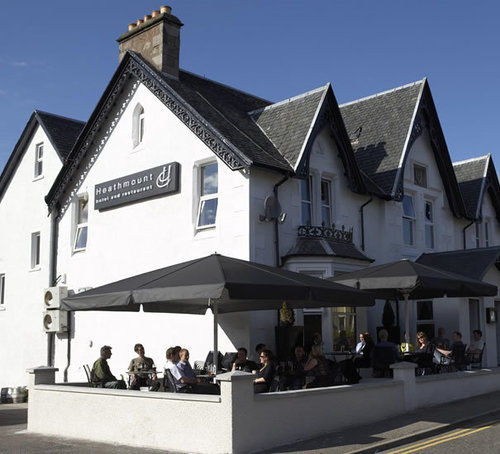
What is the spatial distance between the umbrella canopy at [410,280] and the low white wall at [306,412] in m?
2.47

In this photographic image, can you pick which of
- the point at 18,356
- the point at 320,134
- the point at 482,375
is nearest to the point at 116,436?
the point at 482,375

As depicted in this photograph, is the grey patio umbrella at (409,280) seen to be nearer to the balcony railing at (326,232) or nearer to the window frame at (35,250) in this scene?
the balcony railing at (326,232)

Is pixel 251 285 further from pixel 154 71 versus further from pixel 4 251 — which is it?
pixel 4 251

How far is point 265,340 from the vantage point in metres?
16.5

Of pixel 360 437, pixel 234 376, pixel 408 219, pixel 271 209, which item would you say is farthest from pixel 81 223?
pixel 360 437

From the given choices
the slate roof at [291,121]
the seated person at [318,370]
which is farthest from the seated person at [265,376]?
the slate roof at [291,121]

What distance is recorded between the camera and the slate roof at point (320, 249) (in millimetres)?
17156

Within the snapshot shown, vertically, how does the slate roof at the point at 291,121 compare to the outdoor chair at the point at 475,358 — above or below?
above

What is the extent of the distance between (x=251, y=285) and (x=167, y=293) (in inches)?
52.8

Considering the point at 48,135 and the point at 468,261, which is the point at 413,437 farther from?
the point at 48,135

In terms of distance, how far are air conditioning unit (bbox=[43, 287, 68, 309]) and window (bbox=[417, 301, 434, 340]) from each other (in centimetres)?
1089

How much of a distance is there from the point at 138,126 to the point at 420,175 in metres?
9.44

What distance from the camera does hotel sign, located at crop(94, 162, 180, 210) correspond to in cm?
1870

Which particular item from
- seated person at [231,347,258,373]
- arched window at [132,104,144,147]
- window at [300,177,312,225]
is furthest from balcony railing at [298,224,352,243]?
arched window at [132,104,144,147]
